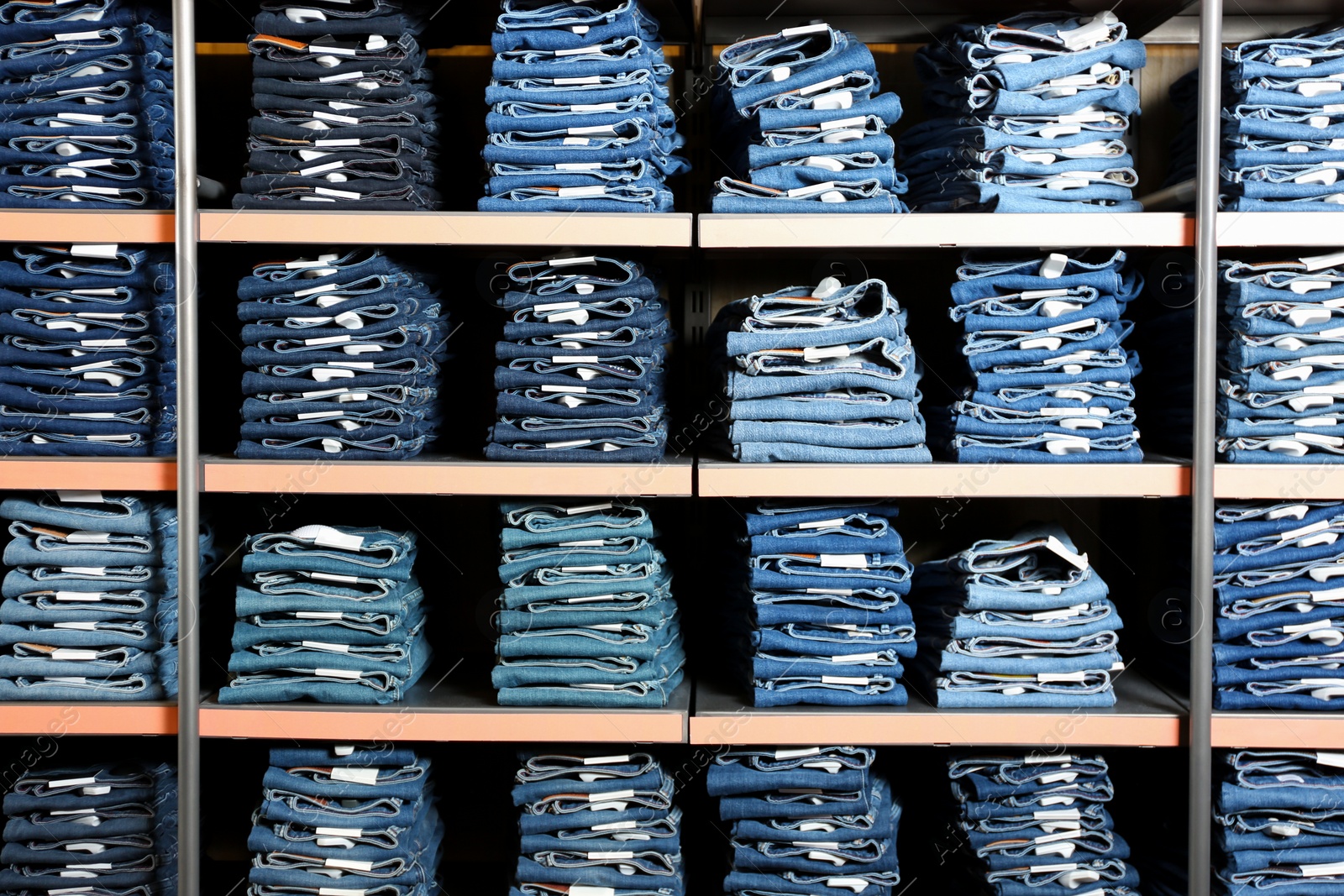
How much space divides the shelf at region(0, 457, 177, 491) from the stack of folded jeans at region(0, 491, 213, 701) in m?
0.07

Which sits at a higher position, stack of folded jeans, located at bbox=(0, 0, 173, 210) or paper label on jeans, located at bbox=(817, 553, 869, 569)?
stack of folded jeans, located at bbox=(0, 0, 173, 210)

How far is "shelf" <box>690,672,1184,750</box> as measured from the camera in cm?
193

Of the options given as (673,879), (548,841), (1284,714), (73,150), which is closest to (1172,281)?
(1284,714)

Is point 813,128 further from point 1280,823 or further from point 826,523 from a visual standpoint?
point 1280,823

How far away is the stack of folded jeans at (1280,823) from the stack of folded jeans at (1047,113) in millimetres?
1173

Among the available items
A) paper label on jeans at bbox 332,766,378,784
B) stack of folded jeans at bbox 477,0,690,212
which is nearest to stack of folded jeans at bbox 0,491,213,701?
paper label on jeans at bbox 332,766,378,784

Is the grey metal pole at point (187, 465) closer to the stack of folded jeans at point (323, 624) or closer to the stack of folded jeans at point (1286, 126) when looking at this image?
the stack of folded jeans at point (323, 624)

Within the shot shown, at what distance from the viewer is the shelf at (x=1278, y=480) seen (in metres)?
1.90

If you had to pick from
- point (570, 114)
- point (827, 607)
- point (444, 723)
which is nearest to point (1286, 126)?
point (827, 607)

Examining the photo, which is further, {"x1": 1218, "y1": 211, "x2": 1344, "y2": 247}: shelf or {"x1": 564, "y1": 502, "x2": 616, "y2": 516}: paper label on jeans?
{"x1": 564, "y1": 502, "x2": 616, "y2": 516}: paper label on jeans

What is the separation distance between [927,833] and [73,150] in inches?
93.6

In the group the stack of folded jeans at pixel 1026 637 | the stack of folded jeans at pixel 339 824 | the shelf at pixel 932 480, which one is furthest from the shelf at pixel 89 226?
the stack of folded jeans at pixel 1026 637

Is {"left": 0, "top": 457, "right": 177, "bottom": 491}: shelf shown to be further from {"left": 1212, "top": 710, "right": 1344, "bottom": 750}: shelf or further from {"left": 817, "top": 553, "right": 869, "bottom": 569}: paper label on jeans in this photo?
{"left": 1212, "top": 710, "right": 1344, "bottom": 750}: shelf

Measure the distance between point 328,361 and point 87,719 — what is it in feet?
2.87
